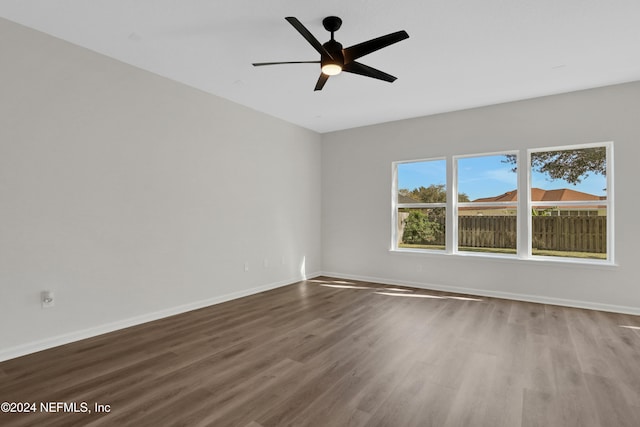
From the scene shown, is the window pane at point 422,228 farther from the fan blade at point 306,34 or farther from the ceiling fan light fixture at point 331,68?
the fan blade at point 306,34

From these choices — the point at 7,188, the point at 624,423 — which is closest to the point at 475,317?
the point at 624,423

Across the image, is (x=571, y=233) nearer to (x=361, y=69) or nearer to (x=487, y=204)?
(x=487, y=204)

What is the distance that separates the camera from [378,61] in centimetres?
346

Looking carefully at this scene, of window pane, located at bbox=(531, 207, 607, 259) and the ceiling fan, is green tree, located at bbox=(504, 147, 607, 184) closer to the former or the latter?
window pane, located at bbox=(531, 207, 607, 259)

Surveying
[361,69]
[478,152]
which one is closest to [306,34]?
[361,69]

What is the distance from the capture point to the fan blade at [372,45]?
2360 mm

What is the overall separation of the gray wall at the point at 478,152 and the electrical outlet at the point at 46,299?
4364mm

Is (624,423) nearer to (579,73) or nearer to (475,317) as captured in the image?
(475,317)

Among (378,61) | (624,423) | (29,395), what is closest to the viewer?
(624,423)

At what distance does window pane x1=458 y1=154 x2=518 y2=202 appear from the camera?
4.82m

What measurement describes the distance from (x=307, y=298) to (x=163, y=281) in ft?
6.38

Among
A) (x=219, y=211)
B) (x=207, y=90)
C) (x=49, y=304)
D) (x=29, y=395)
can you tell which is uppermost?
(x=207, y=90)

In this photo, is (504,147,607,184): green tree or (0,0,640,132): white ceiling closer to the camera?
(0,0,640,132): white ceiling

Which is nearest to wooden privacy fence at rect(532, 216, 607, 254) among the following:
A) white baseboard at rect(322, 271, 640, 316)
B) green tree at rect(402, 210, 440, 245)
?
white baseboard at rect(322, 271, 640, 316)
